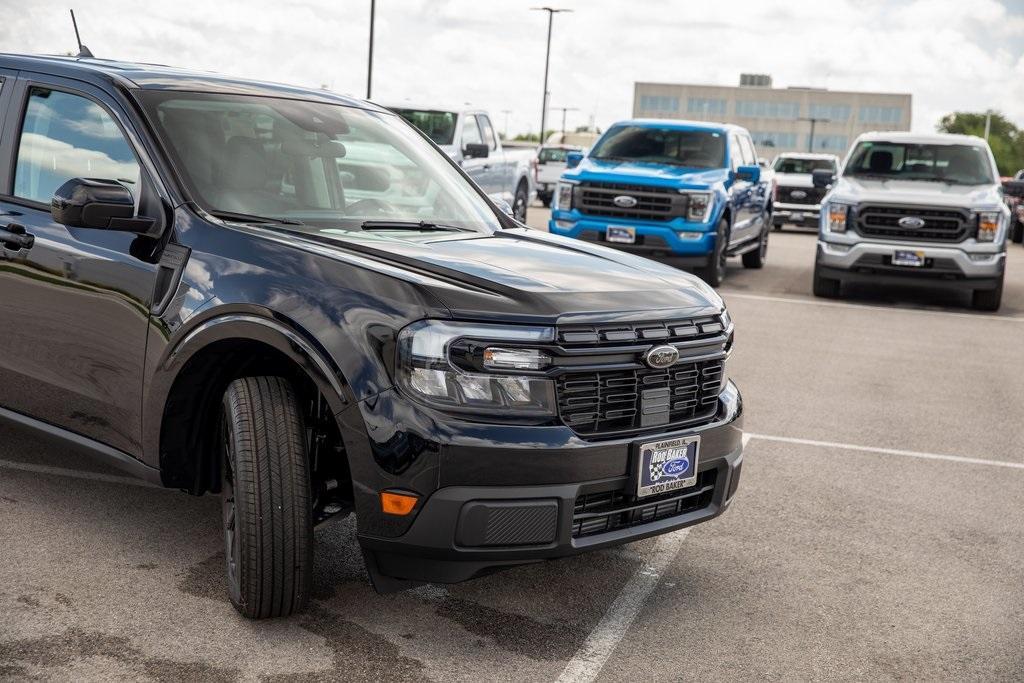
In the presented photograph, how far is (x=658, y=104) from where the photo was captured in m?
136

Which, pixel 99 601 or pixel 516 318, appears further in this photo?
pixel 99 601

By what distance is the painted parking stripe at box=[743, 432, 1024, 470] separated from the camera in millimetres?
6684

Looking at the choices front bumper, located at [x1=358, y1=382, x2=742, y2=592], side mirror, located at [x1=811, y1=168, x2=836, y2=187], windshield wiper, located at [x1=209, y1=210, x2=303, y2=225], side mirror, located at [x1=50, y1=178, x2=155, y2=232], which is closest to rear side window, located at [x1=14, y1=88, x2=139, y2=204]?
side mirror, located at [x1=50, y1=178, x2=155, y2=232]

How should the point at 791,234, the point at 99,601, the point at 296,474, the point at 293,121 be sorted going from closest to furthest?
1. the point at 296,474
2. the point at 99,601
3. the point at 293,121
4. the point at 791,234

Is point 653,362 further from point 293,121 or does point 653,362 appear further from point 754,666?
point 293,121

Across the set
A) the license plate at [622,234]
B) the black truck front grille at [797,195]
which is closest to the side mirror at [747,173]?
the license plate at [622,234]

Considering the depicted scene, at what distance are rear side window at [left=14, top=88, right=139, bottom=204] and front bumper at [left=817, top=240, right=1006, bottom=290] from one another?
1042 cm

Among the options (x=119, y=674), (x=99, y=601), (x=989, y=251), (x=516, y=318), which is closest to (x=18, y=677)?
(x=119, y=674)

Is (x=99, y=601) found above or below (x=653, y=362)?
below

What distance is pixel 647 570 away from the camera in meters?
4.67

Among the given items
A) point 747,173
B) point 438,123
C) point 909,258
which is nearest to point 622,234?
point 747,173

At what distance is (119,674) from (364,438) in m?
0.96

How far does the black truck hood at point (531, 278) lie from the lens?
368cm

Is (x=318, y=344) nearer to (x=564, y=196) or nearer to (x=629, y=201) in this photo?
(x=629, y=201)
